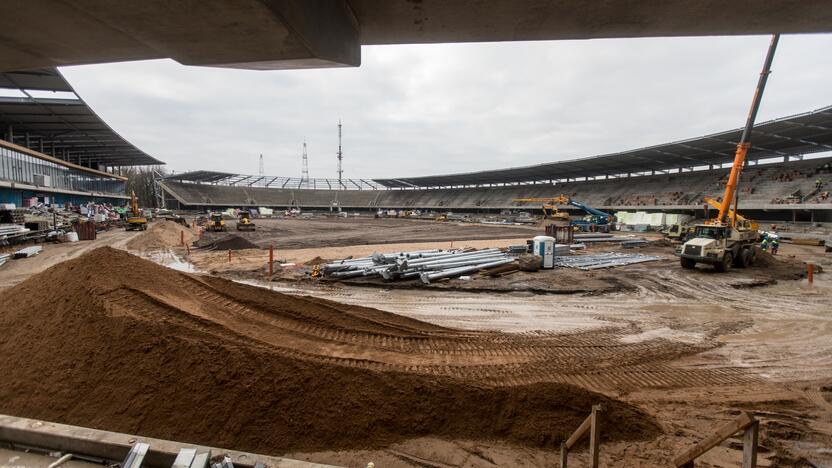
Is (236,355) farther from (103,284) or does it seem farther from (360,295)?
(360,295)

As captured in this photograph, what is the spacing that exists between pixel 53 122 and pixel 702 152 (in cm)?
7123

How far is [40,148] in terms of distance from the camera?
39875 mm

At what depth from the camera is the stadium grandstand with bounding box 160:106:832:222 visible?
116ft

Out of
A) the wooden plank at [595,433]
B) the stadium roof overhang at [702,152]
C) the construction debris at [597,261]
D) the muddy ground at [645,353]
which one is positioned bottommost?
the muddy ground at [645,353]

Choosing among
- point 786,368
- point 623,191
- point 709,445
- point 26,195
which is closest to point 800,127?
point 623,191

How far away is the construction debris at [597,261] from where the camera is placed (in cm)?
1669

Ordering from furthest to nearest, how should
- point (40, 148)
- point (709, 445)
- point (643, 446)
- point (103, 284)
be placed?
1. point (40, 148)
2. point (103, 284)
3. point (643, 446)
4. point (709, 445)

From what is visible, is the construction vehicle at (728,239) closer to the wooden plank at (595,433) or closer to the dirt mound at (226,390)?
the dirt mound at (226,390)

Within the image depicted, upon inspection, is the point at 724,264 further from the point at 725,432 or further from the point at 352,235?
the point at 352,235

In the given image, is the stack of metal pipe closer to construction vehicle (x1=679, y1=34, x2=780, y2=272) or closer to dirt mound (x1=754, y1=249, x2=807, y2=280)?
construction vehicle (x1=679, y1=34, x2=780, y2=272)

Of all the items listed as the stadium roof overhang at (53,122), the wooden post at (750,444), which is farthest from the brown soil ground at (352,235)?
the wooden post at (750,444)

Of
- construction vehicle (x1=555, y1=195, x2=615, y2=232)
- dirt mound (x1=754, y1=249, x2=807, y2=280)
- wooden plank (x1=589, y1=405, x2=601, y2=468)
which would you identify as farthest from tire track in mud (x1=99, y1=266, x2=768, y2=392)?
construction vehicle (x1=555, y1=195, x2=615, y2=232)

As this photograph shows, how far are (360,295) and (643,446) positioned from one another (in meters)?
8.78

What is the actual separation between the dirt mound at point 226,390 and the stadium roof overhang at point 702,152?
42.7m
